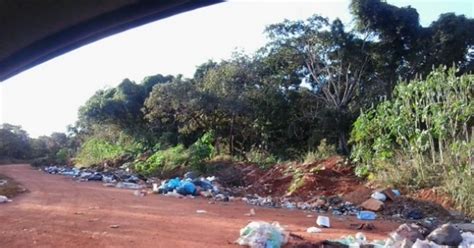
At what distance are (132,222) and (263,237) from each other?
2.42 metres

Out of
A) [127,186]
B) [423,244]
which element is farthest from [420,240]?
[127,186]

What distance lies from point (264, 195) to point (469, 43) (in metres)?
9.99

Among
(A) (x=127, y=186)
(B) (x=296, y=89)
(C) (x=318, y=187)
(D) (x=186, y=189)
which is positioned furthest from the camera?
(B) (x=296, y=89)

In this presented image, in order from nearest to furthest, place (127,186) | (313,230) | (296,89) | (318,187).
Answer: (313,230) < (318,187) < (127,186) < (296,89)

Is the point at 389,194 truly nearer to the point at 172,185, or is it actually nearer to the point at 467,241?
the point at 467,241

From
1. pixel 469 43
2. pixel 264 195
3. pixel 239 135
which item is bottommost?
pixel 264 195

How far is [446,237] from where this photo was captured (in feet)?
16.1

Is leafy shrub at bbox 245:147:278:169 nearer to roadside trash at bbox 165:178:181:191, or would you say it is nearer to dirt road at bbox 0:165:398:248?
roadside trash at bbox 165:178:181:191

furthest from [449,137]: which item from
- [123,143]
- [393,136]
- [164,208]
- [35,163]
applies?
[35,163]

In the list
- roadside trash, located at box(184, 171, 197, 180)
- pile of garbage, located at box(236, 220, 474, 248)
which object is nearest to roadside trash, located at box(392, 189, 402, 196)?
pile of garbage, located at box(236, 220, 474, 248)

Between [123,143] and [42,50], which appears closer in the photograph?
[42,50]

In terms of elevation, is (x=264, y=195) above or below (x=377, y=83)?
below

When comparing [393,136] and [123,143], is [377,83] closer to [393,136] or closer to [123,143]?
[393,136]

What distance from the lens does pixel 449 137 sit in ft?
31.6
